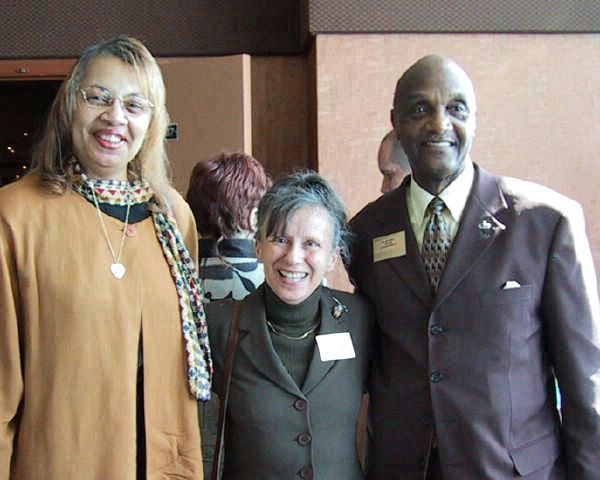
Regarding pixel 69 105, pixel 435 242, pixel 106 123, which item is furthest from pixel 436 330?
pixel 69 105

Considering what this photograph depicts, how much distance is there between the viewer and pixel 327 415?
185 centimetres

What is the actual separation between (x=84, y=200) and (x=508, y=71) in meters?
3.27

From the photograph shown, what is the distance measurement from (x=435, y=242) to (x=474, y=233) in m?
0.11

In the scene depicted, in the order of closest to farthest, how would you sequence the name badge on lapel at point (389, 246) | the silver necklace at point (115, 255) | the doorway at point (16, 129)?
the silver necklace at point (115, 255)
the name badge on lapel at point (389, 246)
the doorway at point (16, 129)

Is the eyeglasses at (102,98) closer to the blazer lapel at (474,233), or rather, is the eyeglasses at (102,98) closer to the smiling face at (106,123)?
the smiling face at (106,123)

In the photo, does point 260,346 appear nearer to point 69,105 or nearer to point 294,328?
point 294,328

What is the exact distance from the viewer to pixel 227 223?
250 cm

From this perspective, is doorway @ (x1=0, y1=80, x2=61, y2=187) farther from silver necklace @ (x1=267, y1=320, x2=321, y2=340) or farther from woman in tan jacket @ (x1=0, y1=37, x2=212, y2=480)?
silver necklace @ (x1=267, y1=320, x2=321, y2=340)

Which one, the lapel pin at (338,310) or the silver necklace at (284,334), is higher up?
the lapel pin at (338,310)

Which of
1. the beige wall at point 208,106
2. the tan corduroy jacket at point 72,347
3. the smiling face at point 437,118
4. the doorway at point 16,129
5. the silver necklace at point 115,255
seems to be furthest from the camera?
the doorway at point 16,129

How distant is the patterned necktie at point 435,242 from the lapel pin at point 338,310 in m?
0.29

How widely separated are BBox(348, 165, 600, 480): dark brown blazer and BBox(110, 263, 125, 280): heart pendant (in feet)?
2.44

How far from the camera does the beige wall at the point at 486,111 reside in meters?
4.25

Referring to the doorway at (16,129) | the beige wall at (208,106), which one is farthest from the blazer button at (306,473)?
the doorway at (16,129)
